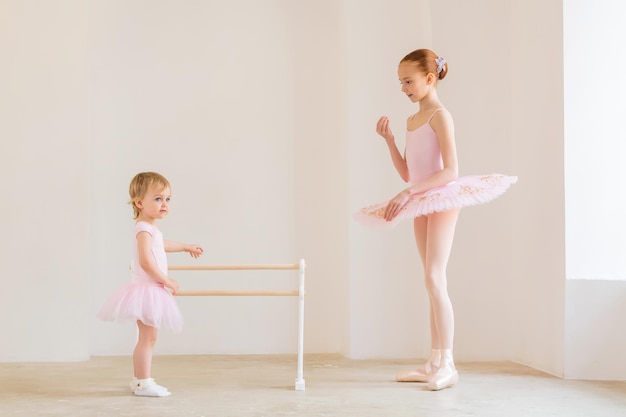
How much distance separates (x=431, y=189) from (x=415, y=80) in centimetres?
44

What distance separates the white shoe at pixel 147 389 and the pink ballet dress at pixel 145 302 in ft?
0.69

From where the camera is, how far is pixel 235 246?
4.33 m

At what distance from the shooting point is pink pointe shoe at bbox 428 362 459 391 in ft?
10.3

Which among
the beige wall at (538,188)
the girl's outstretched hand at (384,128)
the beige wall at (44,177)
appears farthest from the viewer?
the beige wall at (44,177)

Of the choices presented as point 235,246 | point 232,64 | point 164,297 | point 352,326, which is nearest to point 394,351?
point 352,326

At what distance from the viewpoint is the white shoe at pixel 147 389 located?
3.04 meters

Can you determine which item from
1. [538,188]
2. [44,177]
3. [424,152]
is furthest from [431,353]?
[44,177]

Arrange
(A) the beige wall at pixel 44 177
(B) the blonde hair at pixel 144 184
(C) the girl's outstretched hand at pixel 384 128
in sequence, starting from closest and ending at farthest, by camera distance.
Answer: (B) the blonde hair at pixel 144 184 < (C) the girl's outstretched hand at pixel 384 128 < (A) the beige wall at pixel 44 177

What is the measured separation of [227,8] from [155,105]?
63 centimetres

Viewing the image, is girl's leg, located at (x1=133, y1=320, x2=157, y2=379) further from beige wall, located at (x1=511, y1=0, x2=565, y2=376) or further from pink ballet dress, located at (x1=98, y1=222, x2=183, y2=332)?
beige wall, located at (x1=511, y1=0, x2=565, y2=376)

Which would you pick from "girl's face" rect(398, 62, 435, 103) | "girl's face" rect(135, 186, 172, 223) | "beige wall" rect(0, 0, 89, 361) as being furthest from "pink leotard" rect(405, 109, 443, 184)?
"beige wall" rect(0, 0, 89, 361)

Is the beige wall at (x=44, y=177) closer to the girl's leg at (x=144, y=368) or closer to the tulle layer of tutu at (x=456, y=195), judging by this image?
the girl's leg at (x=144, y=368)

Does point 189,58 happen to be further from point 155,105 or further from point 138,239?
point 138,239

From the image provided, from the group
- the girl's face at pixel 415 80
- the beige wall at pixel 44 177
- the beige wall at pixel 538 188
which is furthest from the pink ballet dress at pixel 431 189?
the beige wall at pixel 44 177
